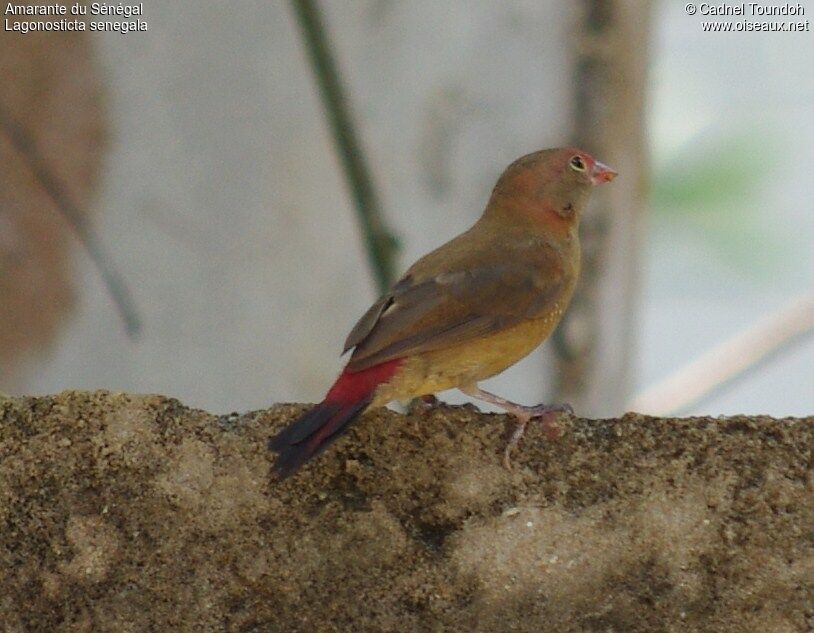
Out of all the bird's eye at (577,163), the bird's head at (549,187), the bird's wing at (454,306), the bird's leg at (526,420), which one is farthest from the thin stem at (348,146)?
the bird's leg at (526,420)

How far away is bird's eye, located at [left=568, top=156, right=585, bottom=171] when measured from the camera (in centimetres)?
351

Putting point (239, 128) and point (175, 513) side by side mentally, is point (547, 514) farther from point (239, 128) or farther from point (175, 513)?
point (239, 128)

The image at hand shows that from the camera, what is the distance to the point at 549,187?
345 cm

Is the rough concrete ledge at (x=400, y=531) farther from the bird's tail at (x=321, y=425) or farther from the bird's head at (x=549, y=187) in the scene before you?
the bird's head at (x=549, y=187)

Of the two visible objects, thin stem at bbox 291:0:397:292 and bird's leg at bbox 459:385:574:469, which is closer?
bird's leg at bbox 459:385:574:469

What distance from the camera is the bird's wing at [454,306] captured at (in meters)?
2.69

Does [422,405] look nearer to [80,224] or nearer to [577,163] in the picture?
[577,163]

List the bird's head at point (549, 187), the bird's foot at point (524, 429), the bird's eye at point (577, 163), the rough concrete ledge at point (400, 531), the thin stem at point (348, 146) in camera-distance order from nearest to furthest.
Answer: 1. the rough concrete ledge at point (400, 531)
2. the bird's foot at point (524, 429)
3. the bird's head at point (549, 187)
4. the bird's eye at point (577, 163)
5. the thin stem at point (348, 146)

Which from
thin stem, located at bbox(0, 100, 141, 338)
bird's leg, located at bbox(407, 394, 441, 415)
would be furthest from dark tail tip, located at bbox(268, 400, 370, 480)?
thin stem, located at bbox(0, 100, 141, 338)

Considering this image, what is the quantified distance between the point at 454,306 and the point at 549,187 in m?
0.71

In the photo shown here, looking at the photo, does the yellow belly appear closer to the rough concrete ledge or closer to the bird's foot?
the bird's foot

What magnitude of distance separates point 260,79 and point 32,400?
206cm

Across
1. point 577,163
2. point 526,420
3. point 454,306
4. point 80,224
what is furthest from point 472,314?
point 80,224

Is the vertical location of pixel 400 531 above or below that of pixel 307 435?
below
